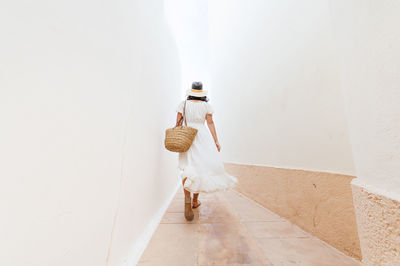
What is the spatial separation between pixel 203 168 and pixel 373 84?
121 cm

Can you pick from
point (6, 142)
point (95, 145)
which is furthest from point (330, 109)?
point (6, 142)

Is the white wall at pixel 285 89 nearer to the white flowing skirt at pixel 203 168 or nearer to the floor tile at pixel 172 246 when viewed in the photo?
the white flowing skirt at pixel 203 168

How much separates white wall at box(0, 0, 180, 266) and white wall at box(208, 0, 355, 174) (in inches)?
49.9

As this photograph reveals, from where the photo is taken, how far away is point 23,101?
1.08ft

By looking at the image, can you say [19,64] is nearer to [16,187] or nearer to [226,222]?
[16,187]

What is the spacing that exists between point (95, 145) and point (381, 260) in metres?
1.02

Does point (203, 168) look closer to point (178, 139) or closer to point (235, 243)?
→ point (178, 139)

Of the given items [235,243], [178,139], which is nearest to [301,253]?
[235,243]

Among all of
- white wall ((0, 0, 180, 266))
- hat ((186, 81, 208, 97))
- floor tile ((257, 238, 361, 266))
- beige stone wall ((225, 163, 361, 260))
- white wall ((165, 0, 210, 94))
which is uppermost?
white wall ((165, 0, 210, 94))

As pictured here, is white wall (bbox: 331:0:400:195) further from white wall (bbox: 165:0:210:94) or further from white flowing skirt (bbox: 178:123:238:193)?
white wall (bbox: 165:0:210:94)

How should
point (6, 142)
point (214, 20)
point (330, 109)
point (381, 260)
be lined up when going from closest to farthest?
1. point (6, 142)
2. point (381, 260)
3. point (330, 109)
4. point (214, 20)

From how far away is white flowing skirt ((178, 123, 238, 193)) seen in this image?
4.57 feet

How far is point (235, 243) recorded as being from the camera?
1.05 metres

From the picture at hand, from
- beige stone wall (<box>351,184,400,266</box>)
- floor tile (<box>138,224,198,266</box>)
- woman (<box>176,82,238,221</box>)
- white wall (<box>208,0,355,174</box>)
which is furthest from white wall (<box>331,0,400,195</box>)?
woman (<box>176,82,238,221</box>)
